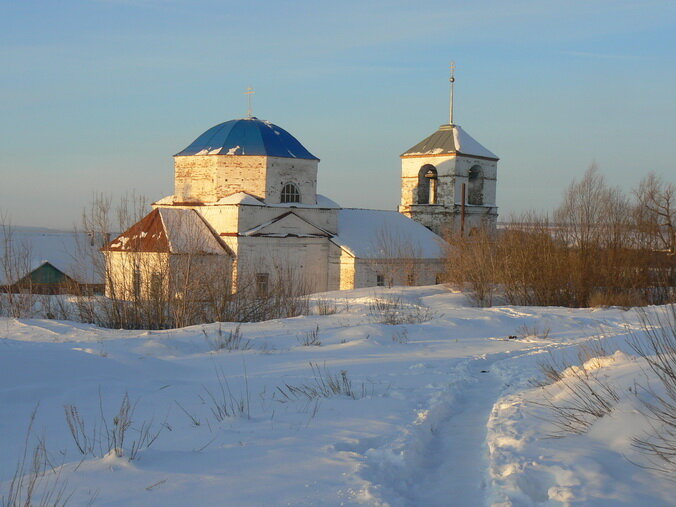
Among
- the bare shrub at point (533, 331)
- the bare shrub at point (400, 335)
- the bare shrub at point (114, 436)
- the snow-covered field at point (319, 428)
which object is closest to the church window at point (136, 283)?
the snow-covered field at point (319, 428)

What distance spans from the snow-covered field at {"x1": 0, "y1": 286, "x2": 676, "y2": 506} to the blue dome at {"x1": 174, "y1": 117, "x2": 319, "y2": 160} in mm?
16909

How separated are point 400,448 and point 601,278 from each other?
60.8ft

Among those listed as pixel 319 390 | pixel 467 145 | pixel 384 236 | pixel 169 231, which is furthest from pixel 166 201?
pixel 319 390

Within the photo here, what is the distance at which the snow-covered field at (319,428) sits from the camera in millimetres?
4266

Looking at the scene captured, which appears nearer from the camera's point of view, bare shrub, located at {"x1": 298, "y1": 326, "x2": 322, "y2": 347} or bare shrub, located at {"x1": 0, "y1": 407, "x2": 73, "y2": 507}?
bare shrub, located at {"x1": 0, "y1": 407, "x2": 73, "y2": 507}

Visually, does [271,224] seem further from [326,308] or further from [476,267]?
[326,308]

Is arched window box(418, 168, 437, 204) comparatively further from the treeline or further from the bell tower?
the treeline

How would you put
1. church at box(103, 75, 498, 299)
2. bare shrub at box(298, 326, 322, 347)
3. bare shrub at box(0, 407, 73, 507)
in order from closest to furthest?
bare shrub at box(0, 407, 73, 507) < bare shrub at box(298, 326, 322, 347) < church at box(103, 75, 498, 299)

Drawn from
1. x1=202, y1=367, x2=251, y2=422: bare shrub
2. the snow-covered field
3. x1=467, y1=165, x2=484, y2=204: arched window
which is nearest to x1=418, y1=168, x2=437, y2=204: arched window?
x1=467, y1=165, x2=484, y2=204: arched window

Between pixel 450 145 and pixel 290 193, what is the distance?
385 inches

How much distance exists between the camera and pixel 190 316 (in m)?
15.9

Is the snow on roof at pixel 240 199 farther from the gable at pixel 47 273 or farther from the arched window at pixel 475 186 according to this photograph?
the gable at pixel 47 273

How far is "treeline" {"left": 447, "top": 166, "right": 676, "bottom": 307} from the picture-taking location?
2178cm

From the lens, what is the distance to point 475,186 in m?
34.6
